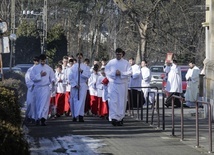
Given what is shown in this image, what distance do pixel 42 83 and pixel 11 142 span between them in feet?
38.9

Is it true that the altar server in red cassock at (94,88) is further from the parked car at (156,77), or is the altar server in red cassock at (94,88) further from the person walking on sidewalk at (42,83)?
the parked car at (156,77)

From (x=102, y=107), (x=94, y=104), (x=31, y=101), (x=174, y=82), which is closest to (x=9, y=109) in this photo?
(x=31, y=101)

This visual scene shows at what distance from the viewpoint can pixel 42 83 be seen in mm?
20250

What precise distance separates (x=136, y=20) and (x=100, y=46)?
2665 centimetres

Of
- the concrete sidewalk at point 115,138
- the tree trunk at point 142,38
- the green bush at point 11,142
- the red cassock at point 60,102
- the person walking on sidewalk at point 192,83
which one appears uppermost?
the tree trunk at point 142,38

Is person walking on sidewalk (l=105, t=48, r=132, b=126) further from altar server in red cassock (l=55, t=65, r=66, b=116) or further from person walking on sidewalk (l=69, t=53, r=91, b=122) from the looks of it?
altar server in red cassock (l=55, t=65, r=66, b=116)

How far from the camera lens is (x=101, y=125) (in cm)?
1947

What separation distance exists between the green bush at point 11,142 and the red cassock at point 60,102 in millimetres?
14904

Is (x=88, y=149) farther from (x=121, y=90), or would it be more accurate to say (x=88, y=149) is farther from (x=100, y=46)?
(x=100, y=46)

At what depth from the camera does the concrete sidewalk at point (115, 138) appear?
13.7 meters

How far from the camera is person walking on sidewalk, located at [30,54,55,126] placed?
20.1m

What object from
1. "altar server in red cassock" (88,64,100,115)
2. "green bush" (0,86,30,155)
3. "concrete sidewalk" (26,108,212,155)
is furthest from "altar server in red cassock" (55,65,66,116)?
"green bush" (0,86,30,155)

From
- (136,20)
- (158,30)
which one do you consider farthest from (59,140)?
(158,30)

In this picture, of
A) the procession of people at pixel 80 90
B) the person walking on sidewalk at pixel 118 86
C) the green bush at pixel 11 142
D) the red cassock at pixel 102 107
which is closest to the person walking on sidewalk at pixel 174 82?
the procession of people at pixel 80 90
